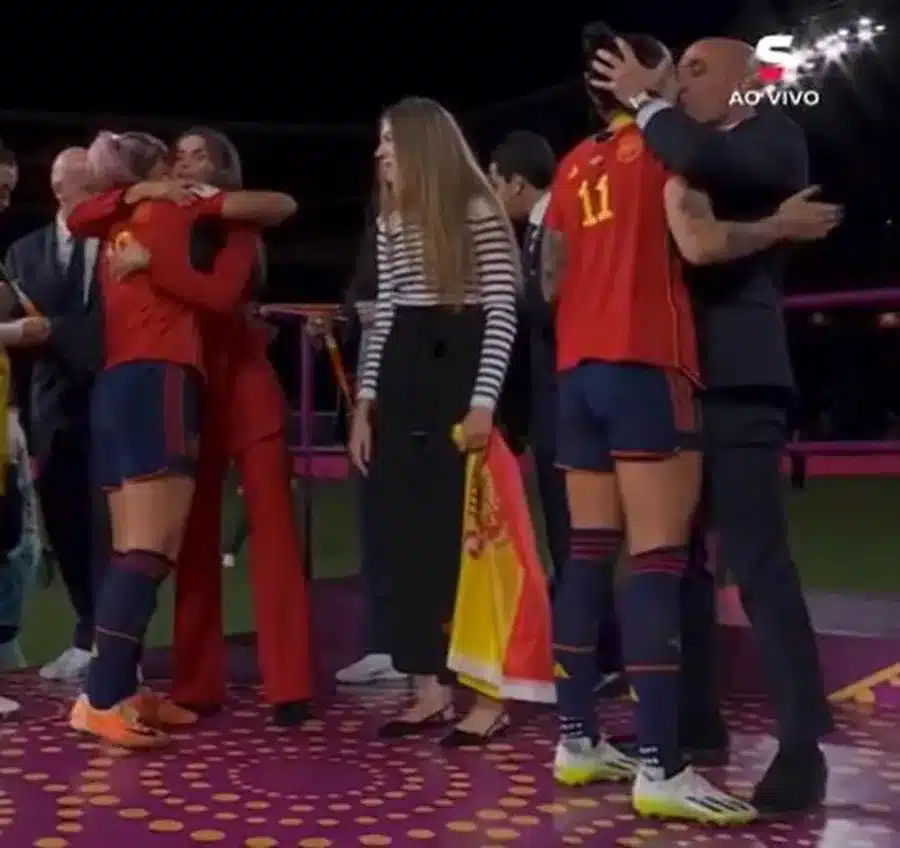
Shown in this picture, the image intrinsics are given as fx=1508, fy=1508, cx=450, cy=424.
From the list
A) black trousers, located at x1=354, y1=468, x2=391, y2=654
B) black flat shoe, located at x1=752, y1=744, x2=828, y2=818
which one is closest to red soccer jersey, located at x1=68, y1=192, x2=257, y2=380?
black trousers, located at x1=354, y1=468, x2=391, y2=654

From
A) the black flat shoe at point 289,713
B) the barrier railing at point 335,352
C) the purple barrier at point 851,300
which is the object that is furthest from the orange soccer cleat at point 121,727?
the purple barrier at point 851,300

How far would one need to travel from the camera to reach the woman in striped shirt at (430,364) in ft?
8.56

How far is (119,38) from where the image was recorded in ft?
40.5

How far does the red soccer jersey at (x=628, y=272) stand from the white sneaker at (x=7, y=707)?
1362mm

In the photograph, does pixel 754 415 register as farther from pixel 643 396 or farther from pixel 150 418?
pixel 150 418

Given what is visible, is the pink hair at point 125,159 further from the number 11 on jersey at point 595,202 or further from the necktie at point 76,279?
the number 11 on jersey at point 595,202

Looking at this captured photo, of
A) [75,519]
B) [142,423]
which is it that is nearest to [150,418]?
[142,423]

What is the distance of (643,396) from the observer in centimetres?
215

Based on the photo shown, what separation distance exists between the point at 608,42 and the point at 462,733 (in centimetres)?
120

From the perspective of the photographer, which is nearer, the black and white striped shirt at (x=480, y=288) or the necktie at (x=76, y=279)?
the black and white striped shirt at (x=480, y=288)

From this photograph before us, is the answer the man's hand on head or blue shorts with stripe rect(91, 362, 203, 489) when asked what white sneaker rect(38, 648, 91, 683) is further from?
the man's hand on head

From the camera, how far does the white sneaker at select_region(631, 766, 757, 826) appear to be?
2.12 m

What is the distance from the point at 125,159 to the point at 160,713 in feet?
3.37

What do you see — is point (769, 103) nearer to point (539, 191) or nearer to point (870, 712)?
point (539, 191)
